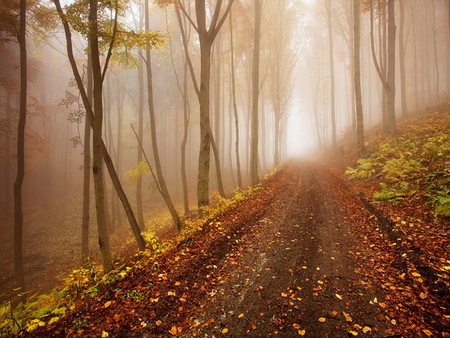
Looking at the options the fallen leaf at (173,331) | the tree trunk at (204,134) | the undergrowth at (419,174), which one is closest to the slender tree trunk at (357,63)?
the undergrowth at (419,174)

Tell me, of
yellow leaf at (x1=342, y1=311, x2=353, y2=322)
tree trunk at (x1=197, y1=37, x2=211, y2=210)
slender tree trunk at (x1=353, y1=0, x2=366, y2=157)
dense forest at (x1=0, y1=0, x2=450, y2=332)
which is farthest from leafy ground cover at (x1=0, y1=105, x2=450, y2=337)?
slender tree trunk at (x1=353, y1=0, x2=366, y2=157)

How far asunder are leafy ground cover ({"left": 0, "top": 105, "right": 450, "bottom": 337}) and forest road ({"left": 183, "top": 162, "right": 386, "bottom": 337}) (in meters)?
0.02

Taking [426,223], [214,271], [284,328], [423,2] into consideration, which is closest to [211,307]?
[214,271]

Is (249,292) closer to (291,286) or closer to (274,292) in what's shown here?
(274,292)

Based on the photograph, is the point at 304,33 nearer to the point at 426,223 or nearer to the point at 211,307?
the point at 426,223

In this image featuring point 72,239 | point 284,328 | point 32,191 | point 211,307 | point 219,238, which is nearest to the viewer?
point 284,328

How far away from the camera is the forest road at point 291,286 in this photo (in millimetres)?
2748

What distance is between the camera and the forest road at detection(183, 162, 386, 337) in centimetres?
275

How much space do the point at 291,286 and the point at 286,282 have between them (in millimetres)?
127

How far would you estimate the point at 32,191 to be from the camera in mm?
21859

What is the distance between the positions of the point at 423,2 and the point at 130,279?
4056 cm

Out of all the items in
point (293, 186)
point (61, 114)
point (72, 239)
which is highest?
point (61, 114)

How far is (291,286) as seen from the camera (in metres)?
3.48

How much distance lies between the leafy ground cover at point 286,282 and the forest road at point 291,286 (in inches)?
0.7
